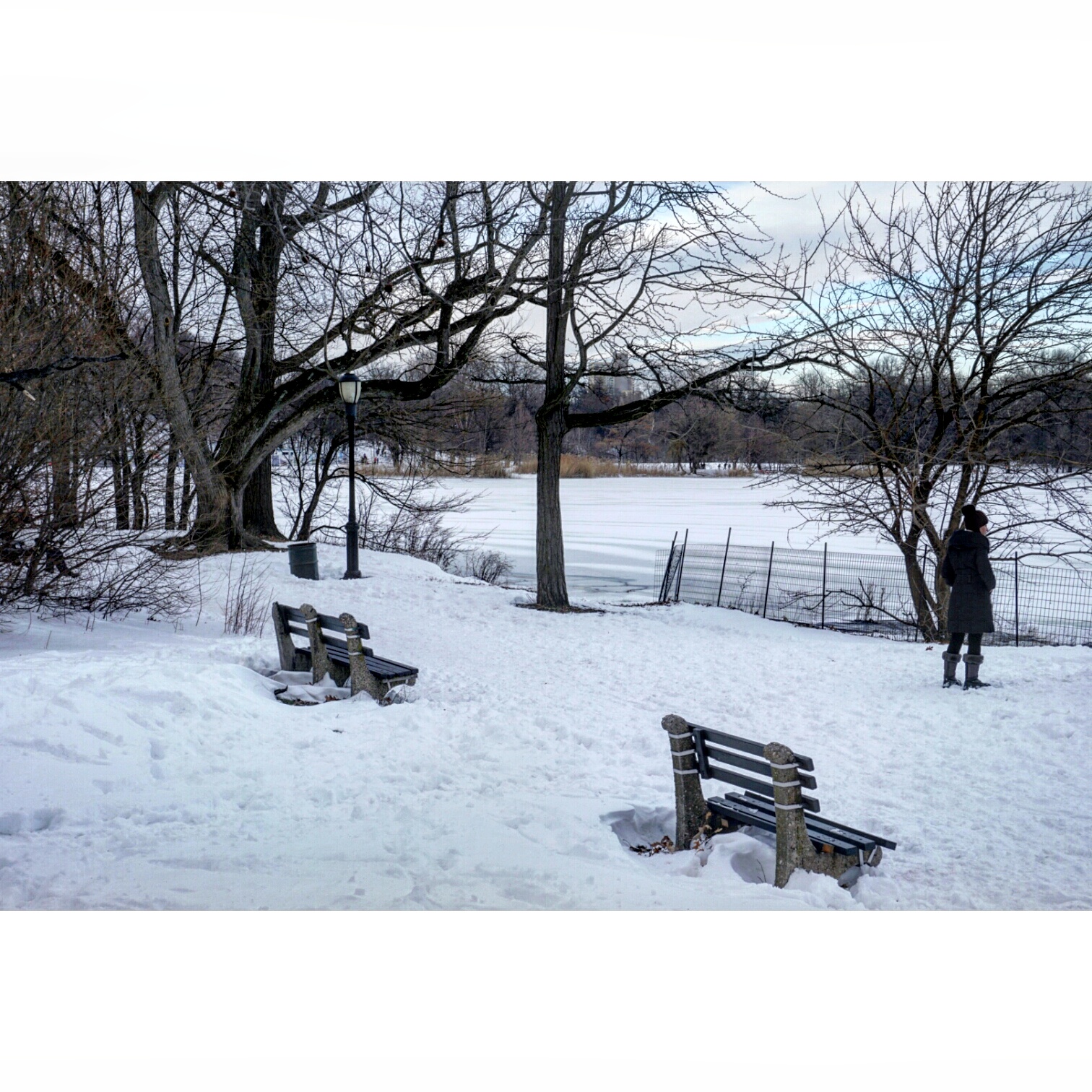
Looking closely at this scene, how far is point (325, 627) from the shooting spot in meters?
3.47

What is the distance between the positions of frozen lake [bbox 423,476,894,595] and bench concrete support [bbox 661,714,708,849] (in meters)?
1.58

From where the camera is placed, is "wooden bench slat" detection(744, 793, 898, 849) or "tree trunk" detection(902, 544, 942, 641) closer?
"wooden bench slat" detection(744, 793, 898, 849)

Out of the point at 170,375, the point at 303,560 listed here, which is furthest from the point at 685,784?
the point at 303,560

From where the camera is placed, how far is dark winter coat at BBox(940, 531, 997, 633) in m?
3.64

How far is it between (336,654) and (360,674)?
0.22m

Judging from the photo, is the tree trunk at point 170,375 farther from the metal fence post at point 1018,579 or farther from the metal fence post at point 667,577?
the metal fence post at point 1018,579

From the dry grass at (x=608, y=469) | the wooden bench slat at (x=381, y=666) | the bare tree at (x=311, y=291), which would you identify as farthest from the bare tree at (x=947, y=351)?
the wooden bench slat at (x=381, y=666)

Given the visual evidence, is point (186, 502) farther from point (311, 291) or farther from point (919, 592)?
point (919, 592)

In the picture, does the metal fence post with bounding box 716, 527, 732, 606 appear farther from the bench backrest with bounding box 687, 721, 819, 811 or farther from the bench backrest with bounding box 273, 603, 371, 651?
the bench backrest with bounding box 687, 721, 819, 811

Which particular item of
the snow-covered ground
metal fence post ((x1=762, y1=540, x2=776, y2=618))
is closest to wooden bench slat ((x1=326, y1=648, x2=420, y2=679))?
the snow-covered ground

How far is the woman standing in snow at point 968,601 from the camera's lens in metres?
3.62

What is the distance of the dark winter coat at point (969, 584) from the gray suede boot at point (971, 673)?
0.35 feet

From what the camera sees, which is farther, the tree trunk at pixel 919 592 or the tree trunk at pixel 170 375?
the tree trunk at pixel 919 592

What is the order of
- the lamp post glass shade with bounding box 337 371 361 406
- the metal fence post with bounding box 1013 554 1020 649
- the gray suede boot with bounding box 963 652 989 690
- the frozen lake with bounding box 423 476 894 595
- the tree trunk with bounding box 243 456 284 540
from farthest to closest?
the tree trunk with bounding box 243 456 284 540 < the lamp post glass shade with bounding box 337 371 361 406 < the metal fence post with bounding box 1013 554 1020 649 < the frozen lake with bounding box 423 476 894 595 < the gray suede boot with bounding box 963 652 989 690
